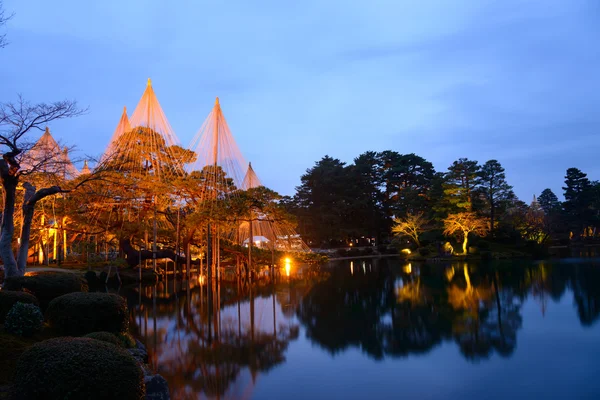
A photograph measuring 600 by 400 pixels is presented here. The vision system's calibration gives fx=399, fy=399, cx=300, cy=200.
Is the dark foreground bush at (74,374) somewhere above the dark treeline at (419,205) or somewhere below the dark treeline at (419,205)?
below

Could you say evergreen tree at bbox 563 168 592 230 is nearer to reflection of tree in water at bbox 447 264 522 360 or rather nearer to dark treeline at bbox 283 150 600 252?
dark treeline at bbox 283 150 600 252

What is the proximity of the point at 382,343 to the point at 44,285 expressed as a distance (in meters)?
6.71

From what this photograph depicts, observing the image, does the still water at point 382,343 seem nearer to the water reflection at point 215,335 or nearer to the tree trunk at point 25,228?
the water reflection at point 215,335

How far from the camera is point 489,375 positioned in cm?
589

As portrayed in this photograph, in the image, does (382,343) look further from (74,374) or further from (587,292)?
(587,292)

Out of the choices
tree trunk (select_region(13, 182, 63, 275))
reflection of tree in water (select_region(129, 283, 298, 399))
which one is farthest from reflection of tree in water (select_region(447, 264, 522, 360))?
tree trunk (select_region(13, 182, 63, 275))

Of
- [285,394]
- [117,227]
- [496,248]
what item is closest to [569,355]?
[285,394]

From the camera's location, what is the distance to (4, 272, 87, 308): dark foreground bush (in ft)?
24.6

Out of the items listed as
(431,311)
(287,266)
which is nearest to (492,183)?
(287,266)

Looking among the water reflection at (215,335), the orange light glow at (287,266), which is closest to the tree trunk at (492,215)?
the orange light glow at (287,266)

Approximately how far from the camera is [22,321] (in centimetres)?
562

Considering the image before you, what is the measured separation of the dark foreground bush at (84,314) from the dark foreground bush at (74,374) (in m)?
2.74

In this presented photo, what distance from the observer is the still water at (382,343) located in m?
5.61

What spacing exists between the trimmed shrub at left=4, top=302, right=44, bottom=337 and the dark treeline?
29.1 m
